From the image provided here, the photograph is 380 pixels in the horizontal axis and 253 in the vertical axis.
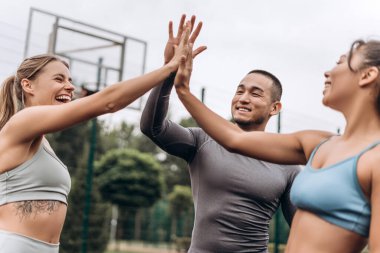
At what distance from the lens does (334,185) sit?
1797 millimetres

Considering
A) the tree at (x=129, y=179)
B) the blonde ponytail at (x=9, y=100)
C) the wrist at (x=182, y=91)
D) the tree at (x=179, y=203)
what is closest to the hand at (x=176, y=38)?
the wrist at (x=182, y=91)

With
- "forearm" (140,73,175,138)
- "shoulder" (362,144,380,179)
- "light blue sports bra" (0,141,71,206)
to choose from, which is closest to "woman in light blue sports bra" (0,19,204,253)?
"light blue sports bra" (0,141,71,206)

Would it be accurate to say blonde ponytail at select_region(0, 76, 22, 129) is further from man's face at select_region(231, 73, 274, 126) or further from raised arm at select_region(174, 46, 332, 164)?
man's face at select_region(231, 73, 274, 126)

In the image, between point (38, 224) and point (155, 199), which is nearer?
point (38, 224)

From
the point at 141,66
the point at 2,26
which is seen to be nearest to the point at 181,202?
the point at 141,66

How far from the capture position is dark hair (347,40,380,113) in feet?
A: 6.25

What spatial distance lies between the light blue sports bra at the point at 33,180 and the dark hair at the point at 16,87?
292 mm

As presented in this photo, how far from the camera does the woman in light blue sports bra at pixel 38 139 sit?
244 centimetres

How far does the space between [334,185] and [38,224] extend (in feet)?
4.91

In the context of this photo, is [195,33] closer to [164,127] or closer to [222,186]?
[164,127]

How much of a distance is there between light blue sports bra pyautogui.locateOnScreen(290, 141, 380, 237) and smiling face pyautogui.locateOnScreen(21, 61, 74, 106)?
1.52 metres

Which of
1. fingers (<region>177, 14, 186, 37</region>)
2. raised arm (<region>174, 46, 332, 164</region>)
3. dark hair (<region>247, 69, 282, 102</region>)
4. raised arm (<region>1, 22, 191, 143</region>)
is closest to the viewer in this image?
raised arm (<region>174, 46, 332, 164</region>)

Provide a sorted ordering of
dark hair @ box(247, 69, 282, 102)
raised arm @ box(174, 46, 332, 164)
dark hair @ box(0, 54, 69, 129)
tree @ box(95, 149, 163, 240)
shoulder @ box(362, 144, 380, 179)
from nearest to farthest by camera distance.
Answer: shoulder @ box(362, 144, 380, 179) < raised arm @ box(174, 46, 332, 164) < dark hair @ box(0, 54, 69, 129) < dark hair @ box(247, 69, 282, 102) < tree @ box(95, 149, 163, 240)

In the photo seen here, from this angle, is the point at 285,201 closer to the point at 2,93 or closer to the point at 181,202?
the point at 2,93
